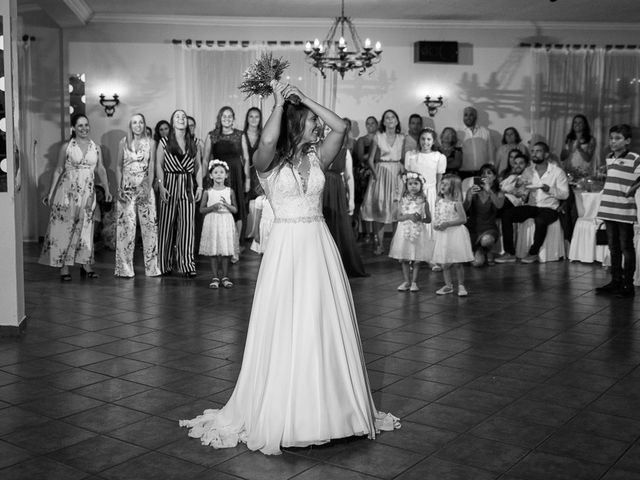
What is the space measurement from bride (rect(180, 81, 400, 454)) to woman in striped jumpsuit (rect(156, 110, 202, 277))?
16.0ft

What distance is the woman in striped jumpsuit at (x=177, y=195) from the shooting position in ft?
27.6

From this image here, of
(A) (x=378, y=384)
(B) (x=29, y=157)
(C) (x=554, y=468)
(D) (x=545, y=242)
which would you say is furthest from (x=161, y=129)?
(C) (x=554, y=468)

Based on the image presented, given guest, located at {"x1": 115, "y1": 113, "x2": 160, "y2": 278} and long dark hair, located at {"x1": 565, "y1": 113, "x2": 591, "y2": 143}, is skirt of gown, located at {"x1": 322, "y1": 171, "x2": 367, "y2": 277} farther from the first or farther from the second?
long dark hair, located at {"x1": 565, "y1": 113, "x2": 591, "y2": 143}

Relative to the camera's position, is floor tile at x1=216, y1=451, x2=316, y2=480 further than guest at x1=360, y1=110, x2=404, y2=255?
No

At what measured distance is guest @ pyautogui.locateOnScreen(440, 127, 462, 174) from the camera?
458 inches

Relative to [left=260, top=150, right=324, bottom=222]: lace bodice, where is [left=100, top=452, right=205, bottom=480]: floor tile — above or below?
below

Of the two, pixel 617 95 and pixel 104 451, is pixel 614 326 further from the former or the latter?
pixel 617 95

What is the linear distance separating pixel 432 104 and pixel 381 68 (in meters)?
0.96

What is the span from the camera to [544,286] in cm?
799

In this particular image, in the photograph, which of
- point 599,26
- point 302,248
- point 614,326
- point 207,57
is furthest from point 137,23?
point 302,248

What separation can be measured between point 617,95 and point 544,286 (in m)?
6.06

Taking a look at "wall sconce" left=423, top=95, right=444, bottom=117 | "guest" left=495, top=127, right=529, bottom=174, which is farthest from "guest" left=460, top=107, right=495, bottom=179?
"wall sconce" left=423, top=95, right=444, bottom=117

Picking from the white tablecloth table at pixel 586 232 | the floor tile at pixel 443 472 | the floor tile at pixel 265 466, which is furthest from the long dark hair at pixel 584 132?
the floor tile at pixel 265 466

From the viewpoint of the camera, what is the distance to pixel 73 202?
806 centimetres
